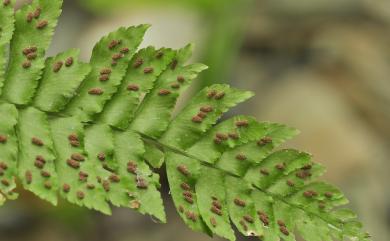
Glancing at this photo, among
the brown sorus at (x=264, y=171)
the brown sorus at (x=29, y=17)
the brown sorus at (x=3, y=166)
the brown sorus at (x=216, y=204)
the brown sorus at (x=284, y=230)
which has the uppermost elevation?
the brown sorus at (x=29, y=17)

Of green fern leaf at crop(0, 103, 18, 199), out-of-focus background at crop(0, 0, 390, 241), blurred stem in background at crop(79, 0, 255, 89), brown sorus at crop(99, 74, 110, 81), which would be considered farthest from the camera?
out-of-focus background at crop(0, 0, 390, 241)

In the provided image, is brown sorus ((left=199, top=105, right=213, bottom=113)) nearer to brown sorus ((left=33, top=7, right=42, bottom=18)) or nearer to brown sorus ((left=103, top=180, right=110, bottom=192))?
brown sorus ((left=103, top=180, right=110, bottom=192))

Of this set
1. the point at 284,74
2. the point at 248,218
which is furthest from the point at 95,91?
the point at 284,74

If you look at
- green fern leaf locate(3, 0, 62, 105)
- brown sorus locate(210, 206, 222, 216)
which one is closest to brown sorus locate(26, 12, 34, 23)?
green fern leaf locate(3, 0, 62, 105)

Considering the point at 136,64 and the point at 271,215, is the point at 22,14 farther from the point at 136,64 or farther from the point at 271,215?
the point at 271,215

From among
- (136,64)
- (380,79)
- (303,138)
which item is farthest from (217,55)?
(136,64)

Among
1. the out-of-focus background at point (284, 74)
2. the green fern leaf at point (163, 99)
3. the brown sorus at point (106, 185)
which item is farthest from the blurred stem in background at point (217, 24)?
the brown sorus at point (106, 185)

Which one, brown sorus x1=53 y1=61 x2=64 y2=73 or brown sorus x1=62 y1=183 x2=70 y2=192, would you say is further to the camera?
brown sorus x1=53 y1=61 x2=64 y2=73

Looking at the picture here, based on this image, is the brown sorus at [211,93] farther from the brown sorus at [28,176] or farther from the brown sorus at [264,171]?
the brown sorus at [28,176]

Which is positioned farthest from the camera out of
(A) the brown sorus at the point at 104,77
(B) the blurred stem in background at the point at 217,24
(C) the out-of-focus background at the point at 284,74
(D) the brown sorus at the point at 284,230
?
(C) the out-of-focus background at the point at 284,74
